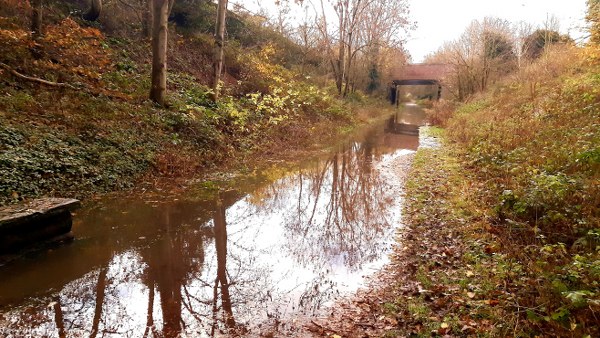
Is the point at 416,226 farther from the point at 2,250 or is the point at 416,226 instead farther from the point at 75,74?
the point at 75,74

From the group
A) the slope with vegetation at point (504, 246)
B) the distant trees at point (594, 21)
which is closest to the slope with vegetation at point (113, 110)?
the slope with vegetation at point (504, 246)

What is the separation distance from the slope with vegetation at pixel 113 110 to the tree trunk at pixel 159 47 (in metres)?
0.46

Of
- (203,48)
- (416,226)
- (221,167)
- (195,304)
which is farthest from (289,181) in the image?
(203,48)

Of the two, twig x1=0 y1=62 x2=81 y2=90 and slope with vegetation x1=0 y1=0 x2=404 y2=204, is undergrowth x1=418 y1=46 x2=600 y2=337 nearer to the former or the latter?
slope with vegetation x1=0 y1=0 x2=404 y2=204

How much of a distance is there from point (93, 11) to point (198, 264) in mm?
15045

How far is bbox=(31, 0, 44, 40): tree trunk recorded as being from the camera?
35.7ft

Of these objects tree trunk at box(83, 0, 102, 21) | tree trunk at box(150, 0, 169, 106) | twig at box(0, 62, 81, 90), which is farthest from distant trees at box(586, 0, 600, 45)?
tree trunk at box(83, 0, 102, 21)

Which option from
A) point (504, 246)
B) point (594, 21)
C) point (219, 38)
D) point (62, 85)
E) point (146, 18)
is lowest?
point (504, 246)

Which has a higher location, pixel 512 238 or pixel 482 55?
pixel 482 55

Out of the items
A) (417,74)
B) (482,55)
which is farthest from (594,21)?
(417,74)

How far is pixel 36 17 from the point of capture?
36.0 feet

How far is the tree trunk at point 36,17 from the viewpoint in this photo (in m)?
10.9

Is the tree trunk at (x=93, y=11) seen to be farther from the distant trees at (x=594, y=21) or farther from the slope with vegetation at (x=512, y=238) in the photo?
the distant trees at (x=594, y=21)

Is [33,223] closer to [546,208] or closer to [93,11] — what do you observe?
[546,208]
